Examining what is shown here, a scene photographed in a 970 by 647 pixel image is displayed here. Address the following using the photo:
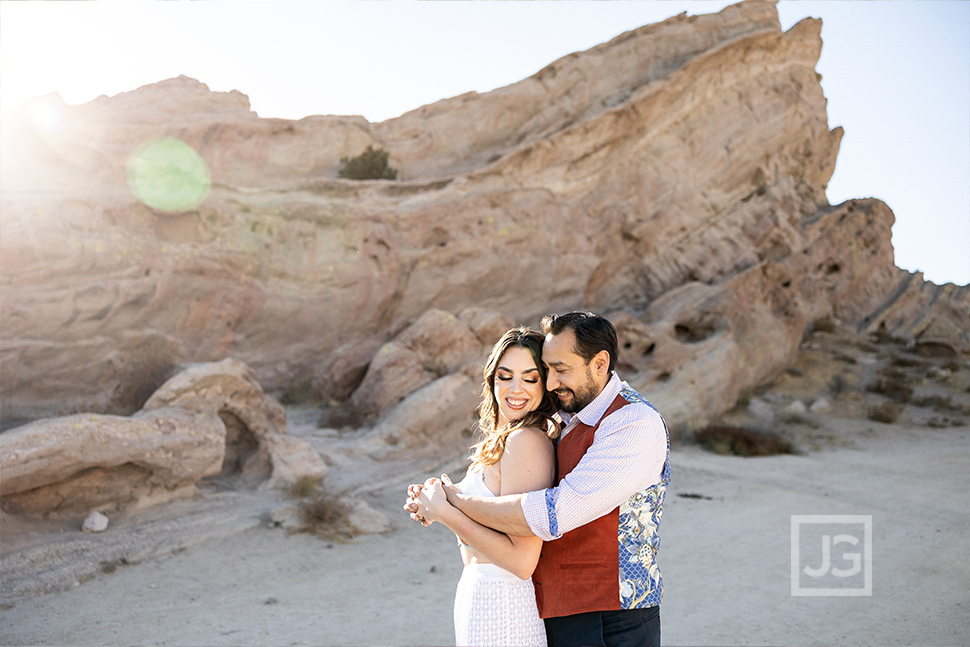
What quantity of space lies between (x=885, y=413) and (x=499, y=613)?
1783 cm

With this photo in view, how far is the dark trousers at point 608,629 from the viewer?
104 inches

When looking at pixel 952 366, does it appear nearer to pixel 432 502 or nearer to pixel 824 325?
pixel 824 325

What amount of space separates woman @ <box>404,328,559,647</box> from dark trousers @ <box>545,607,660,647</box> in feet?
0.46

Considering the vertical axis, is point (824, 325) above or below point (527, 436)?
above

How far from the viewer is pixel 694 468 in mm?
12461

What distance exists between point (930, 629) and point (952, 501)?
216 inches

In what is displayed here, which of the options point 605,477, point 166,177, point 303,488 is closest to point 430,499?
point 605,477

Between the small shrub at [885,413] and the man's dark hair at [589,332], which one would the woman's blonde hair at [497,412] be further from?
the small shrub at [885,413]

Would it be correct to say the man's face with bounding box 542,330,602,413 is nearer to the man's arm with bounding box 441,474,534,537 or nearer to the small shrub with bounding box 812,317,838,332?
the man's arm with bounding box 441,474,534,537

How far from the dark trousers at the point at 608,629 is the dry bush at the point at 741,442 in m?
12.3

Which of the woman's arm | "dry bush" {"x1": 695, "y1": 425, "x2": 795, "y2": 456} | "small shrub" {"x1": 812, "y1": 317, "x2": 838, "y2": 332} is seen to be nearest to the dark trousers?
the woman's arm

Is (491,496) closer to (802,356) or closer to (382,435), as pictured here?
(382,435)

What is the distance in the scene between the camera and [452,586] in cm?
714

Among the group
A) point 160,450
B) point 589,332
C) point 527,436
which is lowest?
point 160,450
